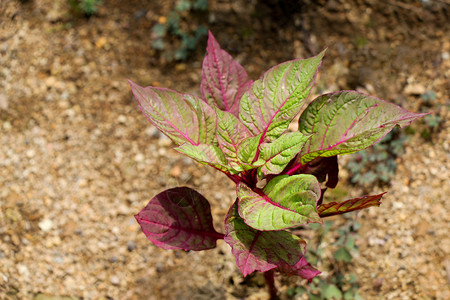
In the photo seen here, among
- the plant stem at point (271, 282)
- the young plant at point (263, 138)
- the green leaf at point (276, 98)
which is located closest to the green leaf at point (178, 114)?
the young plant at point (263, 138)

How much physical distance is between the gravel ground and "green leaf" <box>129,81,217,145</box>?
93cm

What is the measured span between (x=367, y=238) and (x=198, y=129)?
1.23 meters

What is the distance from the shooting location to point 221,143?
1.34 meters

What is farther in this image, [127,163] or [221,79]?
[127,163]

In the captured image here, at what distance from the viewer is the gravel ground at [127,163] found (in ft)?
6.91

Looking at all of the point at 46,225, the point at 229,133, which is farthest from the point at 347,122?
the point at 46,225

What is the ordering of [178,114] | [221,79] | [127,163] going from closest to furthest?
[178,114]
[221,79]
[127,163]

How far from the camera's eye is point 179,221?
1.49 meters

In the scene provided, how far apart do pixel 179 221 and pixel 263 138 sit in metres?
0.41

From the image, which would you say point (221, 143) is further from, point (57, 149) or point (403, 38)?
point (403, 38)

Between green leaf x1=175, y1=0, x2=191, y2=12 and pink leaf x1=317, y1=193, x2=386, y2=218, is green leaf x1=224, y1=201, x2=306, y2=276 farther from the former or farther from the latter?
green leaf x1=175, y1=0, x2=191, y2=12

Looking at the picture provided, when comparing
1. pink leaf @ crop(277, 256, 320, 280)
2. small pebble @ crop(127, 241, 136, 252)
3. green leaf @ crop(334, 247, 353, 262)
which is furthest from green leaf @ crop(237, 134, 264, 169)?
small pebble @ crop(127, 241, 136, 252)

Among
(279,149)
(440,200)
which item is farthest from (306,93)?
(440,200)

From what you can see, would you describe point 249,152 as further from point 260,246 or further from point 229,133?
point 260,246
